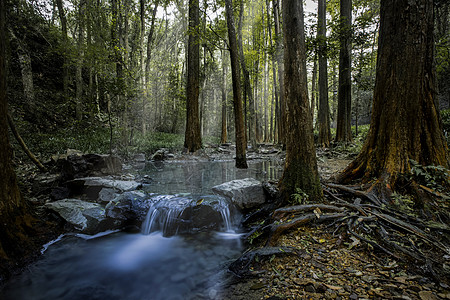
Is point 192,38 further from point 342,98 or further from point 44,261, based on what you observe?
point 44,261

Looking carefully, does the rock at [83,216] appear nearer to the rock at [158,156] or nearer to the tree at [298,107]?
the tree at [298,107]

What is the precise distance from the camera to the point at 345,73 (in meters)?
10.8

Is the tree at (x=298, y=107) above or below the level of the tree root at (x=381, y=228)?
above

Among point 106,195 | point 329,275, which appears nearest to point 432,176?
point 329,275

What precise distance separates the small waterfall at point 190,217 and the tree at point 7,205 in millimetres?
2098

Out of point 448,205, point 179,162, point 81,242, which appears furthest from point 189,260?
point 179,162

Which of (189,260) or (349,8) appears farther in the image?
(349,8)

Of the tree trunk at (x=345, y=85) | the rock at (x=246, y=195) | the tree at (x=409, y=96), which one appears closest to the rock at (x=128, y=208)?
the rock at (x=246, y=195)

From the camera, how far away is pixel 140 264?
3.69 meters

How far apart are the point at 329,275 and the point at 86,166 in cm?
720

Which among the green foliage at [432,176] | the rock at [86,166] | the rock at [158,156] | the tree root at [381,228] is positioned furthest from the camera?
the rock at [158,156]

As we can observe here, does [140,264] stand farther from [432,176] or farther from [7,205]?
[432,176]

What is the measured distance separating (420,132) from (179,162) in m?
11.0

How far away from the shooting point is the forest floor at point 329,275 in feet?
6.36
